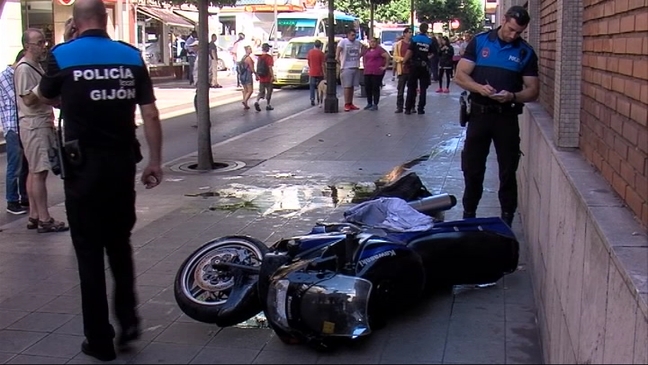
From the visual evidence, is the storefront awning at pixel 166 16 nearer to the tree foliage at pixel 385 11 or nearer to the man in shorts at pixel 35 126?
the tree foliage at pixel 385 11

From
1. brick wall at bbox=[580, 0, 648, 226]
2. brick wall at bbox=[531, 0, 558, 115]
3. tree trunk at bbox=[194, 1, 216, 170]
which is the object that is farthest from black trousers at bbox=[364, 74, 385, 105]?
brick wall at bbox=[580, 0, 648, 226]

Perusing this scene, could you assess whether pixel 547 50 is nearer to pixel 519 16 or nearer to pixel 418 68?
pixel 519 16

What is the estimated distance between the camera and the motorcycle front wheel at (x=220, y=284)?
486 cm

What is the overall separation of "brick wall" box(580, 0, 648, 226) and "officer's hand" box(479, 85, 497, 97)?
6.06 feet

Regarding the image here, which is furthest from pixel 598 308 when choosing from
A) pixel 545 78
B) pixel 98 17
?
pixel 545 78

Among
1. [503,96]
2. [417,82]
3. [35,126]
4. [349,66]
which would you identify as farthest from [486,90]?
[349,66]

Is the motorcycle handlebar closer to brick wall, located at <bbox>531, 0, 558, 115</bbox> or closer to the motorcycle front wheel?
the motorcycle front wheel

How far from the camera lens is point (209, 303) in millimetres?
5012

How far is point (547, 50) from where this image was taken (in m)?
7.29

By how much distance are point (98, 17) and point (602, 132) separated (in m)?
2.66

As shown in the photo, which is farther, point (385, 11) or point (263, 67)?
point (385, 11)

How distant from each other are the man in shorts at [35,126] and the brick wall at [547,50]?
4.23 meters

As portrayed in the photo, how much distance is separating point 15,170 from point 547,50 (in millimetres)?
5226

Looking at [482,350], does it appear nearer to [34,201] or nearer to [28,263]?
[28,263]
